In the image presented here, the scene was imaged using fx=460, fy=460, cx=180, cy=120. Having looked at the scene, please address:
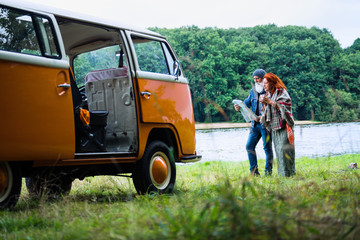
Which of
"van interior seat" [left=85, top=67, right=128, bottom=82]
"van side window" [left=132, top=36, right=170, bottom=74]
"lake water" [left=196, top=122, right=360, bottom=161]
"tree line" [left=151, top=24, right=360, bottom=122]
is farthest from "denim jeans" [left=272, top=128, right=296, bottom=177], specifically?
"tree line" [left=151, top=24, right=360, bottom=122]

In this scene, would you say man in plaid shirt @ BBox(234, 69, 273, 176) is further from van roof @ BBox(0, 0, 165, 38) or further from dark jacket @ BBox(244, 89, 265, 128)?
van roof @ BBox(0, 0, 165, 38)

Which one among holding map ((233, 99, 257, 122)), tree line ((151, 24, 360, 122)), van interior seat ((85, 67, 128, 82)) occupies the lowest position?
holding map ((233, 99, 257, 122))

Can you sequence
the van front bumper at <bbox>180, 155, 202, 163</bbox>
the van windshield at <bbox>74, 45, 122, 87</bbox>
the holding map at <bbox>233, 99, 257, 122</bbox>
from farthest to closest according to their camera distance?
the holding map at <bbox>233, 99, 257, 122</bbox>, the van front bumper at <bbox>180, 155, 202, 163</bbox>, the van windshield at <bbox>74, 45, 122, 87</bbox>

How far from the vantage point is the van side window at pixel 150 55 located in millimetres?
6516

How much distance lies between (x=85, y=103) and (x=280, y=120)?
11.6 ft

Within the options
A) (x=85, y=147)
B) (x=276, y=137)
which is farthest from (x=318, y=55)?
(x=85, y=147)

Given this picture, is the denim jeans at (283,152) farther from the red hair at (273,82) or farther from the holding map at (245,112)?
the red hair at (273,82)

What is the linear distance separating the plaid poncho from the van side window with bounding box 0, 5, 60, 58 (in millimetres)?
4472

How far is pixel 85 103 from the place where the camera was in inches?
263

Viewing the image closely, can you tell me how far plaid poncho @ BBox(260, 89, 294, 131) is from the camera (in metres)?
8.16

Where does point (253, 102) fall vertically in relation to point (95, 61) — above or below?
below

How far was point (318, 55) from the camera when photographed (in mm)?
53656

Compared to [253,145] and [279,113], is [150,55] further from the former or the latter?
[253,145]

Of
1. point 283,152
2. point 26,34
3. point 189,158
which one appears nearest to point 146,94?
point 189,158
